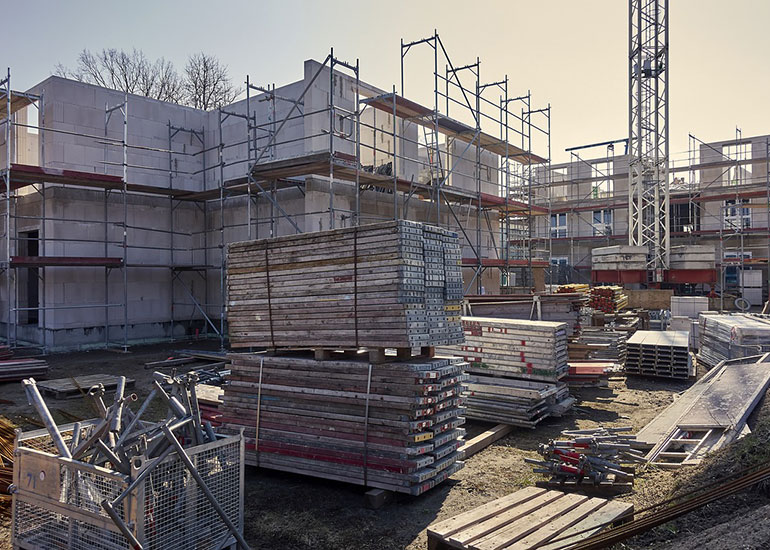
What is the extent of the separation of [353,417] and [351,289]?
1419 mm

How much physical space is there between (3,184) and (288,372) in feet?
43.4

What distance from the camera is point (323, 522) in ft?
17.8

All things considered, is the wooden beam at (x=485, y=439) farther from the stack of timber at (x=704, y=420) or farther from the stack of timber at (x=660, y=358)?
the stack of timber at (x=660, y=358)

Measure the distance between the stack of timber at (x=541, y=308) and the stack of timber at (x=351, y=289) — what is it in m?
5.84

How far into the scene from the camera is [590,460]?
6.05 metres

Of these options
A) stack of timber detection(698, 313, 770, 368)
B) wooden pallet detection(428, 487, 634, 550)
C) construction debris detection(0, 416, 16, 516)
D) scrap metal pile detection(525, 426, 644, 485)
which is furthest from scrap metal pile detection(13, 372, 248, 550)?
stack of timber detection(698, 313, 770, 368)

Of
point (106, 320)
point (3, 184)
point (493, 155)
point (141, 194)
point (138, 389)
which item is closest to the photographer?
point (138, 389)

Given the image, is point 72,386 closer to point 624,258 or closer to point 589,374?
point 589,374

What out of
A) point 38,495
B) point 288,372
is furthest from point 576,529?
point 38,495

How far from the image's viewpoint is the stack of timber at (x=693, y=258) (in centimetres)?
2312

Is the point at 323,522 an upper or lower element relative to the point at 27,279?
lower

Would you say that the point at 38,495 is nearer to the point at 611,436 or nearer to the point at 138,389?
the point at 611,436

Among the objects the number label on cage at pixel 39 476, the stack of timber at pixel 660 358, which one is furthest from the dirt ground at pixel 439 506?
the stack of timber at pixel 660 358

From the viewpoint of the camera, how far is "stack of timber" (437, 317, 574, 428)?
859cm
